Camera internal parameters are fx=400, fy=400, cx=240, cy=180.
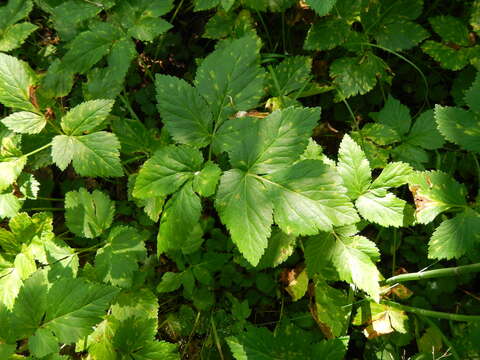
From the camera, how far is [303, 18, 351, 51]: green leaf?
7.63 feet

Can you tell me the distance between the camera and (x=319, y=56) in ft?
8.61

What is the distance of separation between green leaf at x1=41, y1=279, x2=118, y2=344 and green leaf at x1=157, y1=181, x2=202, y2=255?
41 centimetres

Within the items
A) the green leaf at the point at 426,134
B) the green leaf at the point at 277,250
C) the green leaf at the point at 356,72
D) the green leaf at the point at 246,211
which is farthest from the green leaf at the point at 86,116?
the green leaf at the point at 426,134

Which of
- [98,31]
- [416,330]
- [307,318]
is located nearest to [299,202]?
[307,318]

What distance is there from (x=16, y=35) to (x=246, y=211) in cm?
194

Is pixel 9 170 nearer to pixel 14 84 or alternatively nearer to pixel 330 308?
pixel 14 84

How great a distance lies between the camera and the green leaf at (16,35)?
2438mm

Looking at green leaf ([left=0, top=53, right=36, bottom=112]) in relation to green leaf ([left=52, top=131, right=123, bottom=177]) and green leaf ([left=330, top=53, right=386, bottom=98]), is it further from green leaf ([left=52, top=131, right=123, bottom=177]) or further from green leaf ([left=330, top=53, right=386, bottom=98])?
green leaf ([left=330, top=53, right=386, bottom=98])

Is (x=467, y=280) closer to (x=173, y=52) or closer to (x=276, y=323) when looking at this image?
(x=276, y=323)

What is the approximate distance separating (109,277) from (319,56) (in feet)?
6.11

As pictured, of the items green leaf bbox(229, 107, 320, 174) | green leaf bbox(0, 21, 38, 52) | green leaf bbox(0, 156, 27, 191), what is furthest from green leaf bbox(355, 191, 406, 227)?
green leaf bbox(0, 21, 38, 52)

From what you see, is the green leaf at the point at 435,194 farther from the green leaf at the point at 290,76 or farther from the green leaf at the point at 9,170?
the green leaf at the point at 9,170

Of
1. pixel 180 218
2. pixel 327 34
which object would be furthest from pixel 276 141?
pixel 327 34

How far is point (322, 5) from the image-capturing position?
1.82 m
